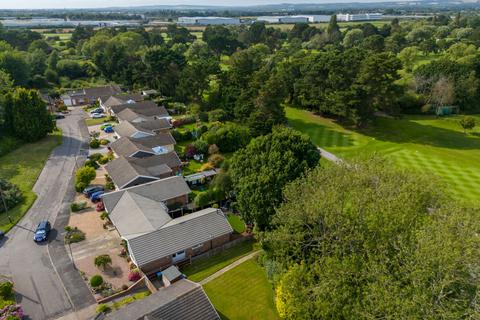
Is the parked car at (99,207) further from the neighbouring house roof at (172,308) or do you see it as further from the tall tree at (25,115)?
the tall tree at (25,115)

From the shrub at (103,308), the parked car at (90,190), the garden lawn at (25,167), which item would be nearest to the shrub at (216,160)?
the parked car at (90,190)

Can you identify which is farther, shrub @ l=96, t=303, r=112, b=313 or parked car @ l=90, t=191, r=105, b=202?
parked car @ l=90, t=191, r=105, b=202

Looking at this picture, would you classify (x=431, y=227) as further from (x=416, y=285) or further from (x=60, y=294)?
(x=60, y=294)

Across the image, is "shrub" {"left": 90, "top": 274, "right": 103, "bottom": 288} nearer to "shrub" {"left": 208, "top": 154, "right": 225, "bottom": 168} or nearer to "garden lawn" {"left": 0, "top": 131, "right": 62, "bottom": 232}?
"garden lawn" {"left": 0, "top": 131, "right": 62, "bottom": 232}

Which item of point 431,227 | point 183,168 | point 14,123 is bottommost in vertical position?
point 183,168

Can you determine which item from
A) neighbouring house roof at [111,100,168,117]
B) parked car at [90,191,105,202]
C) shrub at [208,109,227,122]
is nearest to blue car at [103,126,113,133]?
neighbouring house roof at [111,100,168,117]

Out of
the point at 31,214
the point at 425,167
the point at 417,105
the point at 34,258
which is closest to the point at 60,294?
the point at 34,258

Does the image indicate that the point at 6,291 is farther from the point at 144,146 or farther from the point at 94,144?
the point at 94,144

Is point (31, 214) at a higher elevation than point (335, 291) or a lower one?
lower
